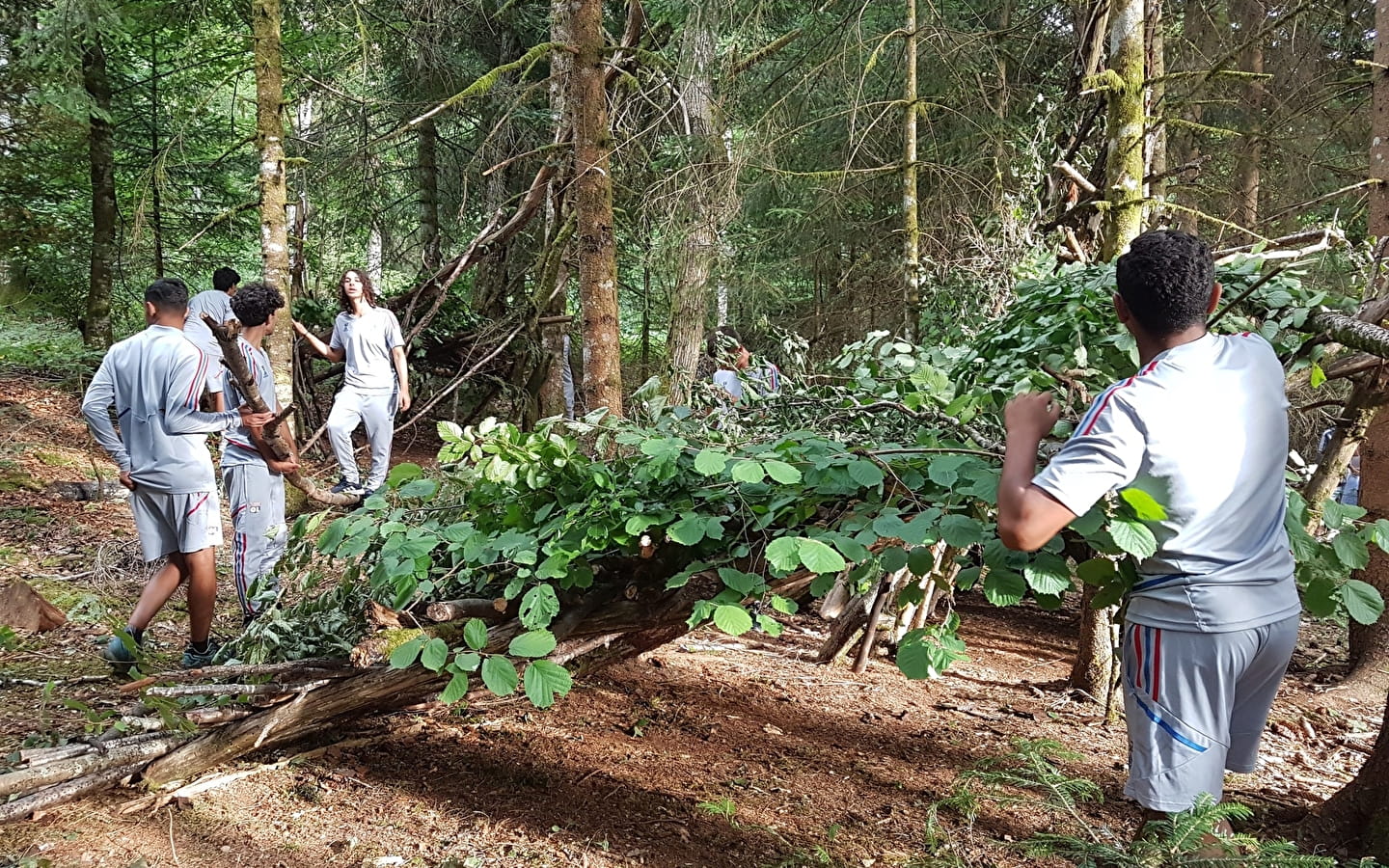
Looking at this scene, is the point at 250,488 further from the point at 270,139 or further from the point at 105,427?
the point at 270,139

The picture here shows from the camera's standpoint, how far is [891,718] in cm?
432

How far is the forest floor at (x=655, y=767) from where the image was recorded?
283cm

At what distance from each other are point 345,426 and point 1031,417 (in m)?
5.58

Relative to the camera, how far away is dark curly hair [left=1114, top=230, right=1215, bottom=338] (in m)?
1.89

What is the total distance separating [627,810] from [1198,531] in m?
2.25

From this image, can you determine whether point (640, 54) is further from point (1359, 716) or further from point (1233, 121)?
point (1233, 121)

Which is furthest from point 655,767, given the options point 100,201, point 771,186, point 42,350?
point 42,350

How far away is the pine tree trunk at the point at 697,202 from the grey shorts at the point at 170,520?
2922 millimetres

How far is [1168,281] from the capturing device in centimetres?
190

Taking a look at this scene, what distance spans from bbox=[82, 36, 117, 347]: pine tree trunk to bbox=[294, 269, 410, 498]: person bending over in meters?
5.26

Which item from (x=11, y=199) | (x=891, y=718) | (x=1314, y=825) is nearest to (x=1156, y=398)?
(x=1314, y=825)

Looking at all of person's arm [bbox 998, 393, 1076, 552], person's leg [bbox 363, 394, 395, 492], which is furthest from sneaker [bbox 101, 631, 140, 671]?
person's arm [bbox 998, 393, 1076, 552]

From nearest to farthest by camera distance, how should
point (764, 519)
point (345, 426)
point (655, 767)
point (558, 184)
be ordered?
1. point (764, 519)
2. point (655, 767)
3. point (345, 426)
4. point (558, 184)

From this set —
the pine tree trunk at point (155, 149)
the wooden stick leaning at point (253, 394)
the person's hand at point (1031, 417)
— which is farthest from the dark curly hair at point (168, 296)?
the pine tree trunk at point (155, 149)
